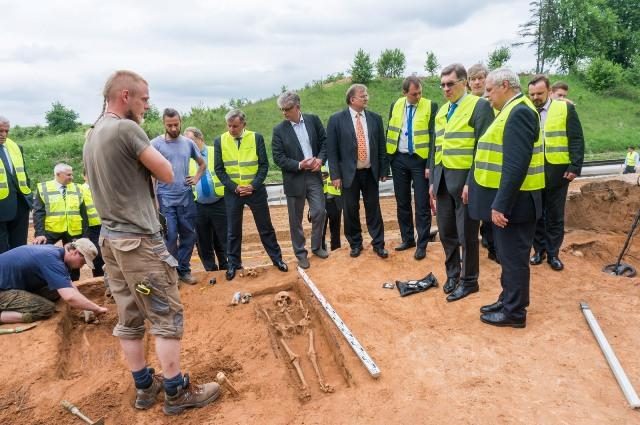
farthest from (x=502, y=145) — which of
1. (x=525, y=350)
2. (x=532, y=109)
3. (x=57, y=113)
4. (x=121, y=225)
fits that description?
(x=57, y=113)

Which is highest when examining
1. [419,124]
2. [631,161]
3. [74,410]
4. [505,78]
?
[505,78]

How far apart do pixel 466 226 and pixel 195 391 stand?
2905 millimetres

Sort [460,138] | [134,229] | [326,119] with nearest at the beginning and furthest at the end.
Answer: [134,229], [460,138], [326,119]

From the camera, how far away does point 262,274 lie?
576 centimetres

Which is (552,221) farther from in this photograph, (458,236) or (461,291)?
(461,291)

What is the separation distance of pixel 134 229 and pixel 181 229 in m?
2.70

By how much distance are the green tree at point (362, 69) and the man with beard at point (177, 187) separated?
73.7ft

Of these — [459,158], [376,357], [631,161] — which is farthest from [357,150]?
[631,161]

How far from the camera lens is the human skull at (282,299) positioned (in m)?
4.93

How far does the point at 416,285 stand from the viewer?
4.87m

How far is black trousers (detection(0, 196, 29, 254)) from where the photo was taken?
18.6 ft

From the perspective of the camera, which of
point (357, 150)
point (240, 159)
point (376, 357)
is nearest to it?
point (376, 357)

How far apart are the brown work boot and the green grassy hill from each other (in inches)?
503

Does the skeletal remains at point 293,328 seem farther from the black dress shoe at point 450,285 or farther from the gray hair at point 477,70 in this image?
the gray hair at point 477,70
